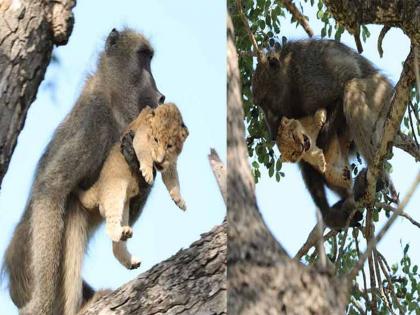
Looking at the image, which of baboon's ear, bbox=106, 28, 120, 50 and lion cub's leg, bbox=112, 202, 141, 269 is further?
baboon's ear, bbox=106, 28, 120, 50

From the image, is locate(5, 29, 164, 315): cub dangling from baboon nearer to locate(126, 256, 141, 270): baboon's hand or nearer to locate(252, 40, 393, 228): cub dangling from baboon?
locate(126, 256, 141, 270): baboon's hand

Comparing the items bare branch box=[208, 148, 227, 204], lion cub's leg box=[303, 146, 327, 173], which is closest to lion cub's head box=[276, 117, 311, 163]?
lion cub's leg box=[303, 146, 327, 173]

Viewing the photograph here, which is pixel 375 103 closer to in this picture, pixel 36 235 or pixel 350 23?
pixel 350 23

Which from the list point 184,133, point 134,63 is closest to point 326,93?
point 134,63

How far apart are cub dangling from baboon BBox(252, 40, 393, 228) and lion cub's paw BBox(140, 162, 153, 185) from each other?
66.0 inches

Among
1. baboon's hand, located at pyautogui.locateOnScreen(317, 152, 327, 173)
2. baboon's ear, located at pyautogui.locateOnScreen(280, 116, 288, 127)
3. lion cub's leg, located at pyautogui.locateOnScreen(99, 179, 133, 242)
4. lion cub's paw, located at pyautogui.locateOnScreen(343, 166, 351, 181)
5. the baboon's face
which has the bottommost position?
lion cub's leg, located at pyautogui.locateOnScreen(99, 179, 133, 242)

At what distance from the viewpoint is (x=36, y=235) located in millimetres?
7348

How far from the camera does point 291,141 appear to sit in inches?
322


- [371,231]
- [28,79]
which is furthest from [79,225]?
[28,79]

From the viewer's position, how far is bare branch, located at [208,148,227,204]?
3.39m

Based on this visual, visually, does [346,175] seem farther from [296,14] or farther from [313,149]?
[296,14]

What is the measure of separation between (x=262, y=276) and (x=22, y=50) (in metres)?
2.15

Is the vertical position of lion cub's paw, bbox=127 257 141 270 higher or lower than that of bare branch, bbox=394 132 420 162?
lower

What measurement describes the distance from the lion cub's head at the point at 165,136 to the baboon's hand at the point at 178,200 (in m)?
0.21
